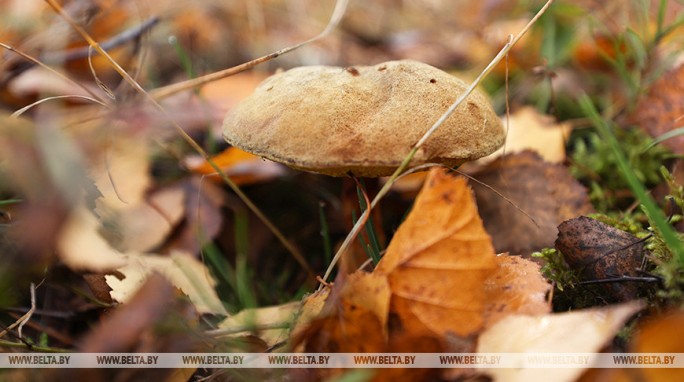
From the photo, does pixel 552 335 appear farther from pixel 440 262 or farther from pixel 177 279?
pixel 177 279

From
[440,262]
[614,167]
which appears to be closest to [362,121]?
[440,262]

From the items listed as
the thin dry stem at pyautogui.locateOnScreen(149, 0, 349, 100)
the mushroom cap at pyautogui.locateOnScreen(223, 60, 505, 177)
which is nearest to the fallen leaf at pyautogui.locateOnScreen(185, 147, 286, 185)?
the thin dry stem at pyautogui.locateOnScreen(149, 0, 349, 100)

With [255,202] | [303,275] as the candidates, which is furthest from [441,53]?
[303,275]

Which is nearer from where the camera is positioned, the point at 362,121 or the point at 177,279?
the point at 362,121

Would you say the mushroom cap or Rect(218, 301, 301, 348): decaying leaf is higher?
the mushroom cap

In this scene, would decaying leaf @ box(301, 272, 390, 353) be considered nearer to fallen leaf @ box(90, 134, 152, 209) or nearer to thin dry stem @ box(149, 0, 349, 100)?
thin dry stem @ box(149, 0, 349, 100)

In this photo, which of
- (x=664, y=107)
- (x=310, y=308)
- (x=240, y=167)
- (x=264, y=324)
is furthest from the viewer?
(x=240, y=167)
